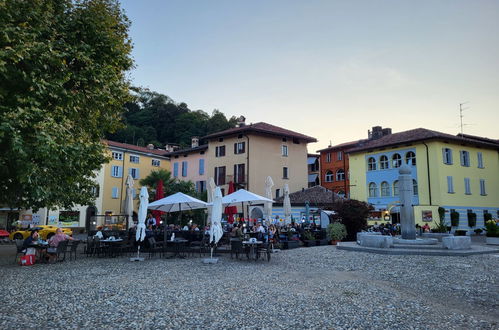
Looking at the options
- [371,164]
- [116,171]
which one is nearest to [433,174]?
[371,164]

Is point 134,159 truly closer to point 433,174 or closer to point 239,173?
point 239,173

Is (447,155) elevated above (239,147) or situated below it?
below

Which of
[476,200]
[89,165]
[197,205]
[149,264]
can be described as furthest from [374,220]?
[89,165]

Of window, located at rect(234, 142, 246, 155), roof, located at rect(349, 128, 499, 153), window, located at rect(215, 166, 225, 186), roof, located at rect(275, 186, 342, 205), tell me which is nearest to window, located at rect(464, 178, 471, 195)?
roof, located at rect(349, 128, 499, 153)

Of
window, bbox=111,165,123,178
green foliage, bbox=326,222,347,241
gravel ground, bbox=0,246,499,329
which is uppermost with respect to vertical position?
window, bbox=111,165,123,178

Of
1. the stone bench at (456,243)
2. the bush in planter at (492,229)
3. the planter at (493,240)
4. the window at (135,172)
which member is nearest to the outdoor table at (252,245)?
the stone bench at (456,243)

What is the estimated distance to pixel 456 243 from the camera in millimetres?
14719

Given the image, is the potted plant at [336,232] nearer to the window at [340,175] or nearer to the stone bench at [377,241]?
the stone bench at [377,241]

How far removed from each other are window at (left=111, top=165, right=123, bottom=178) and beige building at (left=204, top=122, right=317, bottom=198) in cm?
1146

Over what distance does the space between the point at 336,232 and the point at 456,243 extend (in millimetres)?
6186

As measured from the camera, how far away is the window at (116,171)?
43.9 meters

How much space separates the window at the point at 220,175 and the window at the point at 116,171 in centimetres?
1289

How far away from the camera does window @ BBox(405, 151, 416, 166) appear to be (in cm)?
3381

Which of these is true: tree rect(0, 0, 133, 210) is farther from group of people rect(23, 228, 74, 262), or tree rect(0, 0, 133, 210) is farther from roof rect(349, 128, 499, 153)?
roof rect(349, 128, 499, 153)
